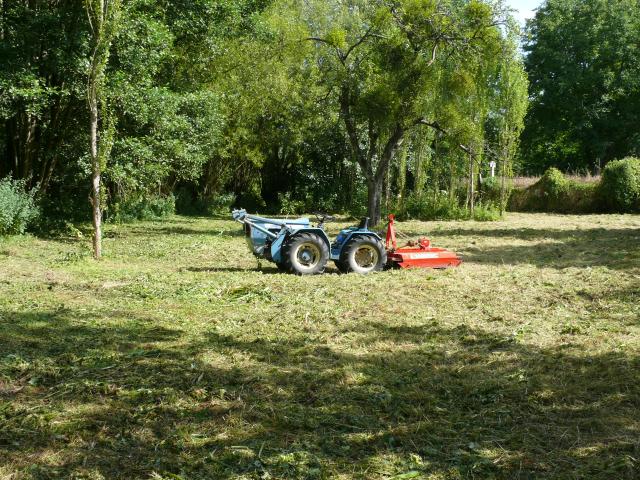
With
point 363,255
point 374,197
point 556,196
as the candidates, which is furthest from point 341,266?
point 556,196

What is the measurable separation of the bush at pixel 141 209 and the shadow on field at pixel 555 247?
8656mm

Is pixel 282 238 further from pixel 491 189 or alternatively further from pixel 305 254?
pixel 491 189

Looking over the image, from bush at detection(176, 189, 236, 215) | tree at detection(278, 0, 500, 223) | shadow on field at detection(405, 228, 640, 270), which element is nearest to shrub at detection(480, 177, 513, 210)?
tree at detection(278, 0, 500, 223)

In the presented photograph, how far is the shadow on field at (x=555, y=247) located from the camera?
10.9 metres

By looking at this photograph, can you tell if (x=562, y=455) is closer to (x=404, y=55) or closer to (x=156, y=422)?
(x=156, y=422)

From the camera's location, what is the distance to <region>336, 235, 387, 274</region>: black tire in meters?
9.84

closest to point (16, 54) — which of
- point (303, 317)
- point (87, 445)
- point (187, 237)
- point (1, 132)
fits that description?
point (1, 132)

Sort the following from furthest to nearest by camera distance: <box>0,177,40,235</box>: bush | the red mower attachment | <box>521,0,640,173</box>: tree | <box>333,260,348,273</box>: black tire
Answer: <box>521,0,640,173</box>: tree
<box>0,177,40,235</box>: bush
the red mower attachment
<box>333,260,348,273</box>: black tire

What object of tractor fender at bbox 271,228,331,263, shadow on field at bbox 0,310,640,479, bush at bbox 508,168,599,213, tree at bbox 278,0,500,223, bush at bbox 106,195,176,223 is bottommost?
shadow on field at bbox 0,310,640,479

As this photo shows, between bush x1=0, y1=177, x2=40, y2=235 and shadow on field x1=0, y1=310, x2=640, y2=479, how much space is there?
27.0 ft

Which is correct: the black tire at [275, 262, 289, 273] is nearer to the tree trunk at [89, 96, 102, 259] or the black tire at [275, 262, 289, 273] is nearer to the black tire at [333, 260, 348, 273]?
the black tire at [333, 260, 348, 273]

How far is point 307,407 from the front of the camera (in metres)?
4.37

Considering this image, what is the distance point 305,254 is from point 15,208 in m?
7.21

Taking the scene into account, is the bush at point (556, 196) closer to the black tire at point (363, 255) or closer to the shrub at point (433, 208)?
the shrub at point (433, 208)
